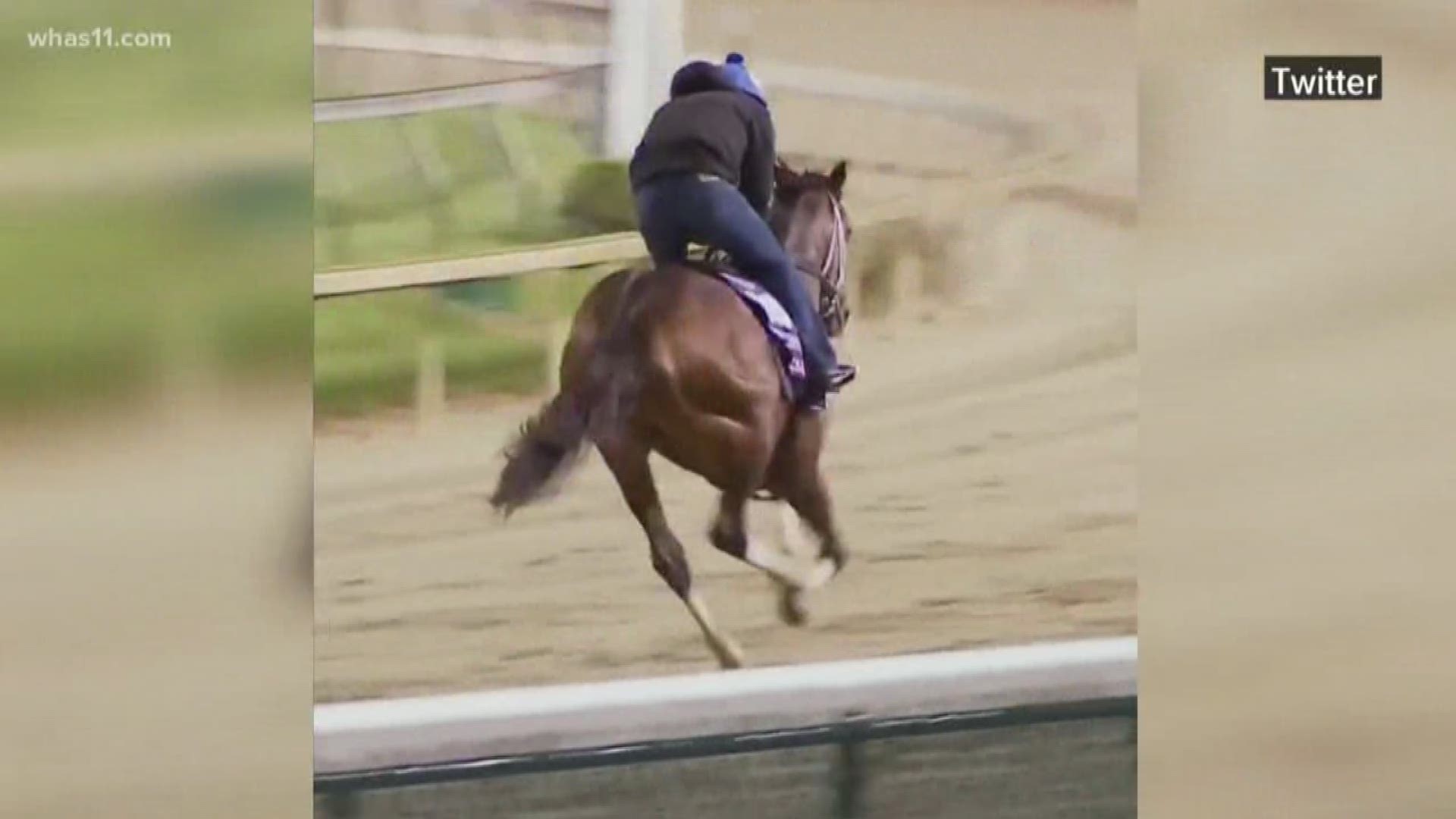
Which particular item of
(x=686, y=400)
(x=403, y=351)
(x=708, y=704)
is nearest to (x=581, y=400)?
(x=686, y=400)

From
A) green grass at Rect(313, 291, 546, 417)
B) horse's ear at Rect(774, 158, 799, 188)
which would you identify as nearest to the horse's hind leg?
green grass at Rect(313, 291, 546, 417)

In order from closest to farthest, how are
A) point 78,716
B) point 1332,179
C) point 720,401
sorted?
point 78,716 < point 720,401 < point 1332,179

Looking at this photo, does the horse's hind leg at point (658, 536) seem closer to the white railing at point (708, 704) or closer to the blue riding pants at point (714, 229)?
the white railing at point (708, 704)

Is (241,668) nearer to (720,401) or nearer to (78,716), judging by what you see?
(78,716)

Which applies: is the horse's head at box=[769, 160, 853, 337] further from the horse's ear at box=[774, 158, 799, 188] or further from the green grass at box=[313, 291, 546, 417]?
the green grass at box=[313, 291, 546, 417]

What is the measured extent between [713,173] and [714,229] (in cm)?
8

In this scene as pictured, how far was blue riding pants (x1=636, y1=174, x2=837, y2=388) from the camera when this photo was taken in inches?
98.5

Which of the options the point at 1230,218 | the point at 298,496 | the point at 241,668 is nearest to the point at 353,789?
the point at 241,668

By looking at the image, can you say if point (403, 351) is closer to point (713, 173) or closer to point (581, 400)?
point (581, 400)

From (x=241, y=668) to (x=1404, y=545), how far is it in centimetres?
168

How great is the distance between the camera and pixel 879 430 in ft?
8.53

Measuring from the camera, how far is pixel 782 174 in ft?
8.37

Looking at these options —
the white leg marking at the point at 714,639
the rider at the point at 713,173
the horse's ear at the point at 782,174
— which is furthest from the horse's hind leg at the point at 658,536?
the horse's ear at the point at 782,174

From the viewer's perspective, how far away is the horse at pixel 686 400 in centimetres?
250
